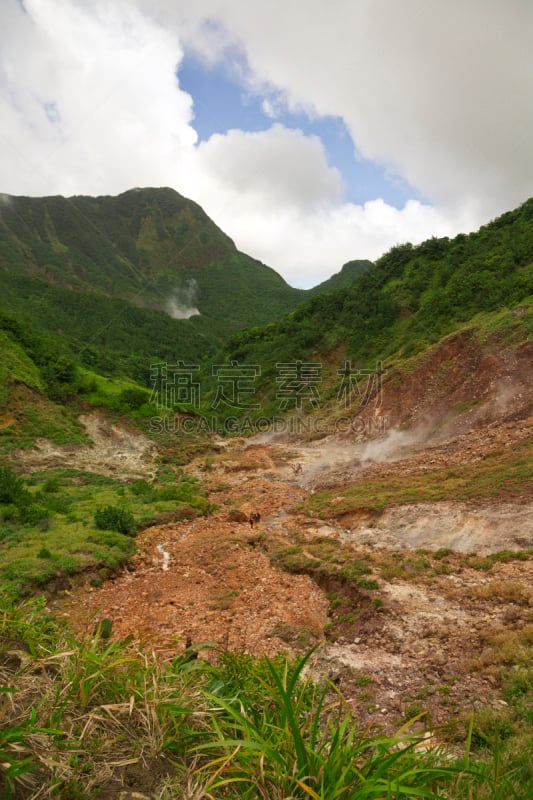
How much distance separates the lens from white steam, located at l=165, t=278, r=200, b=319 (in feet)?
344

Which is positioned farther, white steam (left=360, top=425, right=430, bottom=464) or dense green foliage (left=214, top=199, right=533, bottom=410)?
dense green foliage (left=214, top=199, right=533, bottom=410)

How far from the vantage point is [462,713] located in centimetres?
473

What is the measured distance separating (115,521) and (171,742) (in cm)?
1295

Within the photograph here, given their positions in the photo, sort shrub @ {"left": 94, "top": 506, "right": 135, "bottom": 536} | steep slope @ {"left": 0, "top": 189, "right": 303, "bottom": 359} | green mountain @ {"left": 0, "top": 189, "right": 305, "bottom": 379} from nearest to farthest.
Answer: shrub @ {"left": 94, "top": 506, "right": 135, "bottom": 536} → green mountain @ {"left": 0, "top": 189, "right": 305, "bottom": 379} → steep slope @ {"left": 0, "top": 189, "right": 303, "bottom": 359}

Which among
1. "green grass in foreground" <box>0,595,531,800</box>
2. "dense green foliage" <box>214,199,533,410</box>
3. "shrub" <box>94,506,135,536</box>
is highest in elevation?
"dense green foliage" <box>214,199,533,410</box>

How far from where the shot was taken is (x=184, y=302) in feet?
363

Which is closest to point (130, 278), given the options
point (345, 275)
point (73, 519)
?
point (345, 275)

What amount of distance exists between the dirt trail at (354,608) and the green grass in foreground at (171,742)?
14.1 inches

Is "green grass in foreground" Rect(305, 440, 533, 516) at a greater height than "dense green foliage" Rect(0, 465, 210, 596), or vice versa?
"green grass in foreground" Rect(305, 440, 533, 516)

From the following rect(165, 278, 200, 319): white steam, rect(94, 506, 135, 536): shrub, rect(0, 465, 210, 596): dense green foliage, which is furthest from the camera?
rect(165, 278, 200, 319): white steam

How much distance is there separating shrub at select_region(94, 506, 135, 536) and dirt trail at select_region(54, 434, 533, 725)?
2.03 feet

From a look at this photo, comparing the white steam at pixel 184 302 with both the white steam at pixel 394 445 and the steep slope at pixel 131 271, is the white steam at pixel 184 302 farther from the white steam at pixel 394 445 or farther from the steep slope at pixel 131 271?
the white steam at pixel 394 445

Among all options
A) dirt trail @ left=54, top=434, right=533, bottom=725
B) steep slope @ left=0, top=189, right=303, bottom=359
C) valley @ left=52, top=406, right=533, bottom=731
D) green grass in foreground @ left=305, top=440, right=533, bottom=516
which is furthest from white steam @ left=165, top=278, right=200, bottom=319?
dirt trail @ left=54, top=434, right=533, bottom=725

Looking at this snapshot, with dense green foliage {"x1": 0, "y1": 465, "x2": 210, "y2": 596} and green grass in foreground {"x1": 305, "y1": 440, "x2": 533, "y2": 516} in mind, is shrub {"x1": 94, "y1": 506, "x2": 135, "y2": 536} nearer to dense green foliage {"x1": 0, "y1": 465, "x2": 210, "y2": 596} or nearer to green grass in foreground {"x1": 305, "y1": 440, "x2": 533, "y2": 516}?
dense green foliage {"x1": 0, "y1": 465, "x2": 210, "y2": 596}
